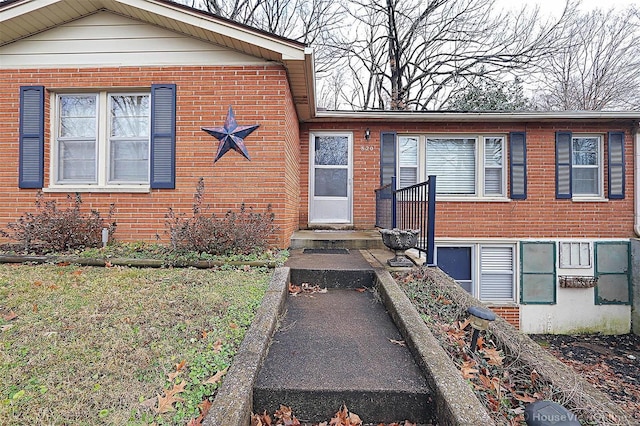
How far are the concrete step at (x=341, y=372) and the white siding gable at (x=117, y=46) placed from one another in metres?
4.27

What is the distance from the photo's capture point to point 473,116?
21.7ft

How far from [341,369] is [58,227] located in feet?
15.1

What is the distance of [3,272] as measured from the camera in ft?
11.9

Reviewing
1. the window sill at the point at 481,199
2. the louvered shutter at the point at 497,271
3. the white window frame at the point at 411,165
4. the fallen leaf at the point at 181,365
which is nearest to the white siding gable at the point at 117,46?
the white window frame at the point at 411,165

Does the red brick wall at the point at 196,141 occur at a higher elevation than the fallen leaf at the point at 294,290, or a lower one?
higher

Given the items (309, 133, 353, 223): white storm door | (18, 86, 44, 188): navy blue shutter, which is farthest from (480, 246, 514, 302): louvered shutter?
(18, 86, 44, 188): navy blue shutter

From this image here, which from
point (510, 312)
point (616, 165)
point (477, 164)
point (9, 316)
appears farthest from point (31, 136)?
point (616, 165)

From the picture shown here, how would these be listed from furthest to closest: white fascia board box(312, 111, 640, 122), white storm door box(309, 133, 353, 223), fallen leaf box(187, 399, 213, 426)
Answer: white storm door box(309, 133, 353, 223) → white fascia board box(312, 111, 640, 122) → fallen leaf box(187, 399, 213, 426)

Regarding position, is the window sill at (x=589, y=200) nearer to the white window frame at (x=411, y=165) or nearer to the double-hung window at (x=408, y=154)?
the white window frame at (x=411, y=165)

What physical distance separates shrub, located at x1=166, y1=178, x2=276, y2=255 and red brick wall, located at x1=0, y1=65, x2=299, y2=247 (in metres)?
0.26

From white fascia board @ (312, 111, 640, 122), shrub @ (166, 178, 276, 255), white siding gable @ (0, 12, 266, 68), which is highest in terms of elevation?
white siding gable @ (0, 12, 266, 68)

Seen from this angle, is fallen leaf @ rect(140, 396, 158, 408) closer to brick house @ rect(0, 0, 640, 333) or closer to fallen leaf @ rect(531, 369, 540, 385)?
fallen leaf @ rect(531, 369, 540, 385)

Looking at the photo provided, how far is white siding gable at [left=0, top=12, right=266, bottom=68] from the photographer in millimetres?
4910

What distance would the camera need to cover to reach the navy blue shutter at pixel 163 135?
16.1 feet
